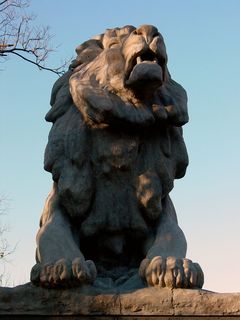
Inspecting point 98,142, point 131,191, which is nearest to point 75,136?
point 98,142

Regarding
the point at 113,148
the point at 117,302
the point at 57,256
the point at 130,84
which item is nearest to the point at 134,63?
the point at 130,84

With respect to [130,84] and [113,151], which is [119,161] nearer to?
[113,151]

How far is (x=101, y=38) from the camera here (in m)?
4.00

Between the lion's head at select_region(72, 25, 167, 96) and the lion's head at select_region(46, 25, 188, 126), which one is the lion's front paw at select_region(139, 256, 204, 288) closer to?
the lion's head at select_region(46, 25, 188, 126)

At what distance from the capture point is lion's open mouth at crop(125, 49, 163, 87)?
11.2 ft

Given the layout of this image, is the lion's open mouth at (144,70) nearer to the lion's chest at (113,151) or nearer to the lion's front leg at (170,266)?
the lion's chest at (113,151)

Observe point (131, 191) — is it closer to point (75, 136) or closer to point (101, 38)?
point (75, 136)

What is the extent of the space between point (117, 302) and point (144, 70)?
1222mm

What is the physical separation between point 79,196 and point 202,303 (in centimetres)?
94

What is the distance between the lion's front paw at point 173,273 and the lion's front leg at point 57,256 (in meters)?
0.30

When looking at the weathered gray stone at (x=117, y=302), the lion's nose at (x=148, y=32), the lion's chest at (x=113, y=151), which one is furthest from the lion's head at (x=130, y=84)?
the weathered gray stone at (x=117, y=302)

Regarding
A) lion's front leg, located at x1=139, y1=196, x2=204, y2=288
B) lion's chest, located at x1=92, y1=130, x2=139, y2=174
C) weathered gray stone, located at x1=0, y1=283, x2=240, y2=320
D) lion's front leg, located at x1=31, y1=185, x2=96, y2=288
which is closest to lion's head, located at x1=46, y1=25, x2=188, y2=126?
lion's chest, located at x1=92, y1=130, x2=139, y2=174

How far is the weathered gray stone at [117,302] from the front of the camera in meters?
3.06

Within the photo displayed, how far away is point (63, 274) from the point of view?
311cm
